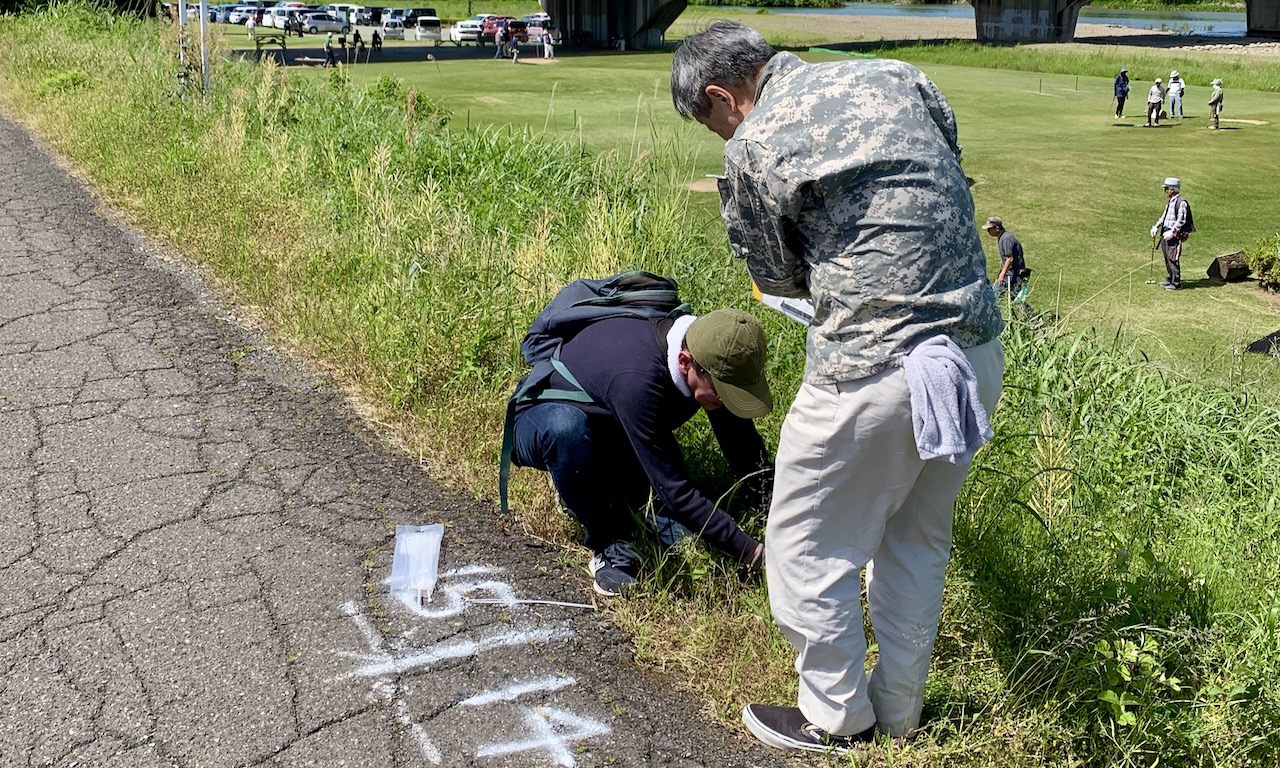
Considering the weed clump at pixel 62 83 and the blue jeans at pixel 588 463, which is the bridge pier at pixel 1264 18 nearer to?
the weed clump at pixel 62 83

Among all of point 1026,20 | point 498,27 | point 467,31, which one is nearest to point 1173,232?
point 498,27

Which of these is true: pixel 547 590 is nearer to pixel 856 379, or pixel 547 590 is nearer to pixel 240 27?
pixel 856 379

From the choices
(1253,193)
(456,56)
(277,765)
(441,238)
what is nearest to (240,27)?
(456,56)

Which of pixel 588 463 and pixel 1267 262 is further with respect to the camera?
pixel 1267 262

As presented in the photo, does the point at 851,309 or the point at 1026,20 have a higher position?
the point at 1026,20

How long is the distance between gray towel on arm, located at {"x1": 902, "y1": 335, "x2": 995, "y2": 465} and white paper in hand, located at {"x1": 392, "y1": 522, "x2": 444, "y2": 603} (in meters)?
1.77

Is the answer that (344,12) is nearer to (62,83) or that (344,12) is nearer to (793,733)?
(62,83)

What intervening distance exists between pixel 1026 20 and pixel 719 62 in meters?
57.6

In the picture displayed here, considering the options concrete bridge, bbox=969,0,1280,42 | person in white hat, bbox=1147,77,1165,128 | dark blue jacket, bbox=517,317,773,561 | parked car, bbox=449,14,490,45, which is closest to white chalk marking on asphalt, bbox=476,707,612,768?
dark blue jacket, bbox=517,317,773,561

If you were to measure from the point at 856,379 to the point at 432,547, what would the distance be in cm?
182

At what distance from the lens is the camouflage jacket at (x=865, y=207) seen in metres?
2.40

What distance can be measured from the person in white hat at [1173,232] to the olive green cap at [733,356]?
1062 cm

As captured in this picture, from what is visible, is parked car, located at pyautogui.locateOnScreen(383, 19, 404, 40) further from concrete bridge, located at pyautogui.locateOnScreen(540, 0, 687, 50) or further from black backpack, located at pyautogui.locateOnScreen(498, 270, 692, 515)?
Answer: black backpack, located at pyautogui.locateOnScreen(498, 270, 692, 515)

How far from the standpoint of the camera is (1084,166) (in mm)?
19094
